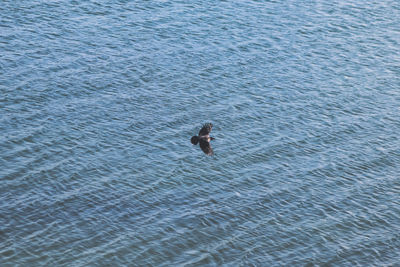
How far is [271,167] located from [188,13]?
26.5 meters

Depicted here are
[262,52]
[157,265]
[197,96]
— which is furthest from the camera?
[262,52]

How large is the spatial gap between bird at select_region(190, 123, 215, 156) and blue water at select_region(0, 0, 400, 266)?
1.05m

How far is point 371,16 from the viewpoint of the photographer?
6875 centimetres

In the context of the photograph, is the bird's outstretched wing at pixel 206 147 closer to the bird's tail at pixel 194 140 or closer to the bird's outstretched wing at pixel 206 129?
the bird's tail at pixel 194 140

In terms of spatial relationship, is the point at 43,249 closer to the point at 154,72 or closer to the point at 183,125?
the point at 183,125

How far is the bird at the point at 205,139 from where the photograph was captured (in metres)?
42.9

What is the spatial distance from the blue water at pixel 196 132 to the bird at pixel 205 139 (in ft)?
3.46

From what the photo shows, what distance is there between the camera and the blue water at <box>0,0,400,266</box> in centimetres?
3859

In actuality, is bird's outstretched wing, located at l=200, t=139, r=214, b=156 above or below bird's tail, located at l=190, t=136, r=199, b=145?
below

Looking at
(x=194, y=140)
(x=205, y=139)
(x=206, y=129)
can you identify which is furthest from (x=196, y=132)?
(x=206, y=129)

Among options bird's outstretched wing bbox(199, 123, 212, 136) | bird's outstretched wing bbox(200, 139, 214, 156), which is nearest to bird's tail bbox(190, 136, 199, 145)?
bird's outstretched wing bbox(200, 139, 214, 156)

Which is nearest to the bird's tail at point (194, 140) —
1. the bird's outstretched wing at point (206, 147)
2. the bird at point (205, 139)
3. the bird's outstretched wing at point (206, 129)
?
the bird at point (205, 139)

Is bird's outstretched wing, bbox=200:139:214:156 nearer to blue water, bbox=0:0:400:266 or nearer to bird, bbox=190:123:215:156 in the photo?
bird, bbox=190:123:215:156

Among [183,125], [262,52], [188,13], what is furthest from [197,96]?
[188,13]
